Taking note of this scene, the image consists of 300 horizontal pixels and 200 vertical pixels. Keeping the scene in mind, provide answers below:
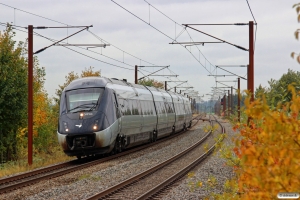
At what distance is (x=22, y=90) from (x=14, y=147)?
17.4 ft

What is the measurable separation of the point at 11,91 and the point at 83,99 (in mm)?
11136

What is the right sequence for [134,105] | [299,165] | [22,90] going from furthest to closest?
[22,90]
[134,105]
[299,165]

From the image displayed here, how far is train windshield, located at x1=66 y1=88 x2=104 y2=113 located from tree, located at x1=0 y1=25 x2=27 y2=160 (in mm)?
10492

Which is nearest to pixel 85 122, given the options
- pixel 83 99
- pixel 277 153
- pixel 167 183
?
pixel 83 99

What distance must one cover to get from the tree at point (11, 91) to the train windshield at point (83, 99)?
10.5m

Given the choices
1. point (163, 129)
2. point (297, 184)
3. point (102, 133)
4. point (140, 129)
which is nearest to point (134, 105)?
point (140, 129)

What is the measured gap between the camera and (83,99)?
2019 centimetres

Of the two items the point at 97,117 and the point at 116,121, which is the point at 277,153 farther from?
the point at 116,121

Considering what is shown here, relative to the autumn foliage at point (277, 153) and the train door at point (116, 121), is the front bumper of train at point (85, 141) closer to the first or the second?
the train door at point (116, 121)

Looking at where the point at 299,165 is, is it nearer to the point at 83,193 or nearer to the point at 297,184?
the point at 297,184

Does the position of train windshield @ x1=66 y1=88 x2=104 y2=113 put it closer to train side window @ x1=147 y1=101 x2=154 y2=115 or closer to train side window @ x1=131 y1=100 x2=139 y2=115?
train side window @ x1=131 y1=100 x2=139 y2=115

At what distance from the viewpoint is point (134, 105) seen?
→ 80.9 ft

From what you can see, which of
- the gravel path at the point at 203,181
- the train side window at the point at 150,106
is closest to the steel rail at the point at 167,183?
the gravel path at the point at 203,181

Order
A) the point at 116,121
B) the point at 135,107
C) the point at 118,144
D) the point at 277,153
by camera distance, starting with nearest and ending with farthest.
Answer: the point at 277,153 < the point at 116,121 < the point at 118,144 < the point at 135,107
